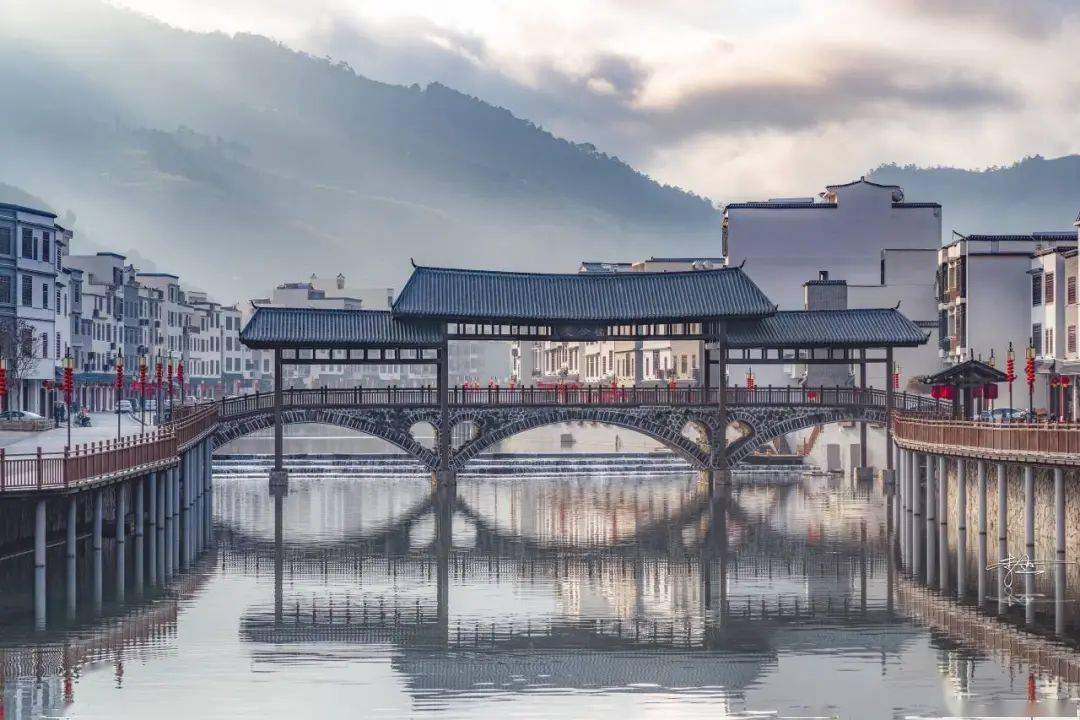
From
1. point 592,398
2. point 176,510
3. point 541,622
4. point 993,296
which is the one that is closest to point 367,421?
point 592,398

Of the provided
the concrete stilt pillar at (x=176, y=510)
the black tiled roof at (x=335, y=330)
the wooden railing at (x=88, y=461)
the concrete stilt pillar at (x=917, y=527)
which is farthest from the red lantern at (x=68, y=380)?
the concrete stilt pillar at (x=917, y=527)

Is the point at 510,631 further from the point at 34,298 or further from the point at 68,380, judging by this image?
the point at 34,298

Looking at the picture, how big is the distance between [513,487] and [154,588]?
43186mm

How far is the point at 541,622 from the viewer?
45.7 m

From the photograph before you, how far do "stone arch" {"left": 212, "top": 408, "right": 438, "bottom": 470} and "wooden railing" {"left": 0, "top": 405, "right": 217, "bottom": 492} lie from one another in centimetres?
1772

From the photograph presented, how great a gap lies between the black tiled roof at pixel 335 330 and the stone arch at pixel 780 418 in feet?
61.0

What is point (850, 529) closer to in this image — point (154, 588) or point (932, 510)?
point (932, 510)

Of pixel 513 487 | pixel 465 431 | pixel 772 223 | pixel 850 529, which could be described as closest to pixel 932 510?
pixel 850 529

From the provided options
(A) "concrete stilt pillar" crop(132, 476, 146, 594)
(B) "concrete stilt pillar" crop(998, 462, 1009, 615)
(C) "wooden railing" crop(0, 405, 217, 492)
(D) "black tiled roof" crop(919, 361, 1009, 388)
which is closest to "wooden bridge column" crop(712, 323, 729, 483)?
(D) "black tiled roof" crop(919, 361, 1009, 388)

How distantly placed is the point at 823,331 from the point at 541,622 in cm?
4913

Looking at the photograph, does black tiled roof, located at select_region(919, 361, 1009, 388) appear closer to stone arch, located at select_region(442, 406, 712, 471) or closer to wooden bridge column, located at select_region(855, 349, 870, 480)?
wooden bridge column, located at select_region(855, 349, 870, 480)

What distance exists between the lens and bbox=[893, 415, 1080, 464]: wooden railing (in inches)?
1928

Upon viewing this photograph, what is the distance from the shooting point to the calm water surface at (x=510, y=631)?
34.8 m

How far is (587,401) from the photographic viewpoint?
9306 cm
